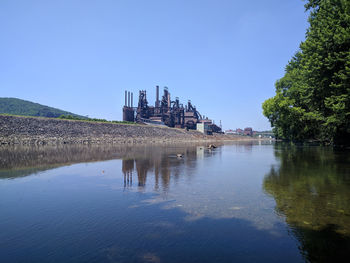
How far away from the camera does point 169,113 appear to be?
367 ft

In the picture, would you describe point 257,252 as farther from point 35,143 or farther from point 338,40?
point 35,143

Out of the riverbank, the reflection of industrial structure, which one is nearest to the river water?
the riverbank

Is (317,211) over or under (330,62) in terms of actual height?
under

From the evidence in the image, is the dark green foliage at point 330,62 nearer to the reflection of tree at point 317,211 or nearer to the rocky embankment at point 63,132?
the reflection of tree at point 317,211

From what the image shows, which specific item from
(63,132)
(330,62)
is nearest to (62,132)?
(63,132)

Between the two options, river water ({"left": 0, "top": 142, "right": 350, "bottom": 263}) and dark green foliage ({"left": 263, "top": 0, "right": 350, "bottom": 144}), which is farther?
dark green foliage ({"left": 263, "top": 0, "right": 350, "bottom": 144})

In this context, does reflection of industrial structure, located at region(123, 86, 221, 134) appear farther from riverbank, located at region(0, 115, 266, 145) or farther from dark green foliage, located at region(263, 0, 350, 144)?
dark green foliage, located at region(263, 0, 350, 144)

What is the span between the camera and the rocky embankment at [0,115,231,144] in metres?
43.2

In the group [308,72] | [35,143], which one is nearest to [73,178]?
[308,72]

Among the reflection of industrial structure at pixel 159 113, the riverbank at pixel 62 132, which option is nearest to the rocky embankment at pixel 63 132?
the riverbank at pixel 62 132

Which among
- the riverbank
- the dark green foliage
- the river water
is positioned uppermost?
the dark green foliage

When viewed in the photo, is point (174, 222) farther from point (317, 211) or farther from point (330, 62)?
point (330, 62)

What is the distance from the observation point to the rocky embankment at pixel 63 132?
→ 4325 centimetres

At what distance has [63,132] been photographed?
51.6m
